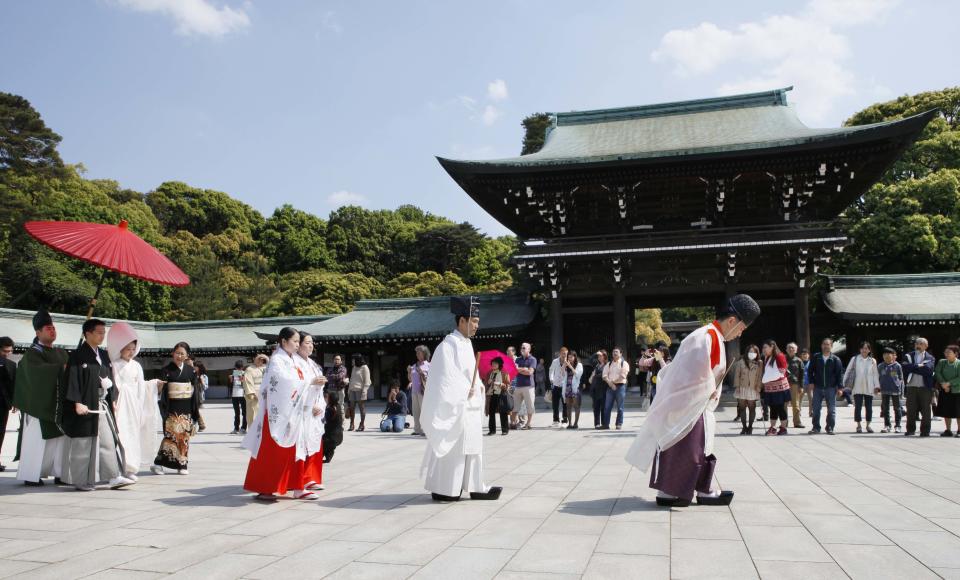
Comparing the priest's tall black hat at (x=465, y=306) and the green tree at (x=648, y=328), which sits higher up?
the green tree at (x=648, y=328)

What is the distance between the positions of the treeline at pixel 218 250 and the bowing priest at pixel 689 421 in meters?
36.2

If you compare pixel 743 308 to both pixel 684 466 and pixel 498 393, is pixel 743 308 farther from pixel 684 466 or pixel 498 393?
pixel 498 393

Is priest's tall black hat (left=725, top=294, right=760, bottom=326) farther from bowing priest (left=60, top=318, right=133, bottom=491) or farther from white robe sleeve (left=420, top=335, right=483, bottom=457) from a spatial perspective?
bowing priest (left=60, top=318, right=133, bottom=491)

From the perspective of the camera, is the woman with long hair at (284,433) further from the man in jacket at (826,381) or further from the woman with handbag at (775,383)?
the man in jacket at (826,381)

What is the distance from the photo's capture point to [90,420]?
258 inches

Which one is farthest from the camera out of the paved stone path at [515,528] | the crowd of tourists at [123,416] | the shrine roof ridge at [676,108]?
the shrine roof ridge at [676,108]

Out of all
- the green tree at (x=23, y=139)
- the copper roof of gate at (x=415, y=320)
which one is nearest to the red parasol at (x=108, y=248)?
the copper roof of gate at (x=415, y=320)

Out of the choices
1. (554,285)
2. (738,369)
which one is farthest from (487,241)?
(738,369)

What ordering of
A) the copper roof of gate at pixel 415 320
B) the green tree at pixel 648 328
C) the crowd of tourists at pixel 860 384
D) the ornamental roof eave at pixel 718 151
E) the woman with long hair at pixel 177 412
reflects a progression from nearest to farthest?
1. the woman with long hair at pixel 177 412
2. the crowd of tourists at pixel 860 384
3. the ornamental roof eave at pixel 718 151
4. the copper roof of gate at pixel 415 320
5. the green tree at pixel 648 328

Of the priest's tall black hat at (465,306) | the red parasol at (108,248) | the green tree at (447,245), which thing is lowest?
the priest's tall black hat at (465,306)

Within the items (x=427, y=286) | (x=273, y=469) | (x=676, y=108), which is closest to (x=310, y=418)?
(x=273, y=469)

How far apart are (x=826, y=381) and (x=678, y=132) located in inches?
537

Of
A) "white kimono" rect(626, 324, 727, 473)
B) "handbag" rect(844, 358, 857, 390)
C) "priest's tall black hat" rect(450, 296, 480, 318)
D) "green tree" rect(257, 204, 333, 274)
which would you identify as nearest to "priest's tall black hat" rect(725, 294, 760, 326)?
"white kimono" rect(626, 324, 727, 473)

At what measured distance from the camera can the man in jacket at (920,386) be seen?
1078cm
